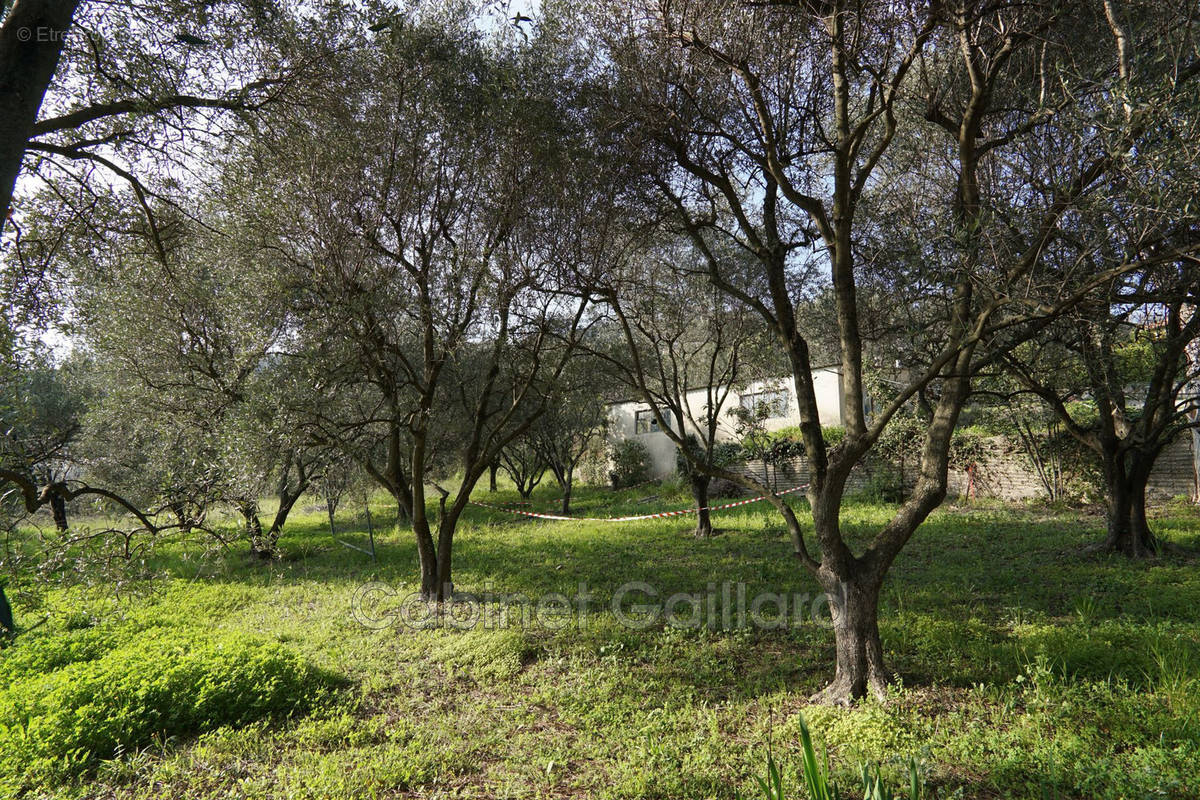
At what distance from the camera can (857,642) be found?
15.4 feet

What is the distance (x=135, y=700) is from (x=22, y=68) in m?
4.70

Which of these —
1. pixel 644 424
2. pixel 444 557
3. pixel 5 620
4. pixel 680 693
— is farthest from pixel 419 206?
pixel 644 424

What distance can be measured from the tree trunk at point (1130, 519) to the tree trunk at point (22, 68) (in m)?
11.5

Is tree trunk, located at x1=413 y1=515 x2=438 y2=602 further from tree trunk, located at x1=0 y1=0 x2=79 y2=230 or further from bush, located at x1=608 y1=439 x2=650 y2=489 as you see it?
bush, located at x1=608 y1=439 x2=650 y2=489

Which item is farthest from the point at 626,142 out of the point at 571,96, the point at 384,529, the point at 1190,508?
the point at 384,529

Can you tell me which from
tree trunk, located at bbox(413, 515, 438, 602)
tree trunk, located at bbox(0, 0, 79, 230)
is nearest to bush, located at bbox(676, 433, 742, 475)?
tree trunk, located at bbox(413, 515, 438, 602)

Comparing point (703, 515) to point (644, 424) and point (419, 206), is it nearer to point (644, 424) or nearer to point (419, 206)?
point (419, 206)

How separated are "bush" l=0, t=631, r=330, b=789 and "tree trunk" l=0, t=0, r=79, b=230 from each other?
392 cm

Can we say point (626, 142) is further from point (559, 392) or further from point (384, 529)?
point (384, 529)

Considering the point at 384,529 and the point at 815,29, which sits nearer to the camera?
the point at 815,29

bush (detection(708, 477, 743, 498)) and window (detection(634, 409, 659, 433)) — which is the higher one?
window (detection(634, 409, 659, 433))

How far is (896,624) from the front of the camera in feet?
20.7

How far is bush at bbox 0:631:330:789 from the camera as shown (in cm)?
430

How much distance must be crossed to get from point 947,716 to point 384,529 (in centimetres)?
1497
